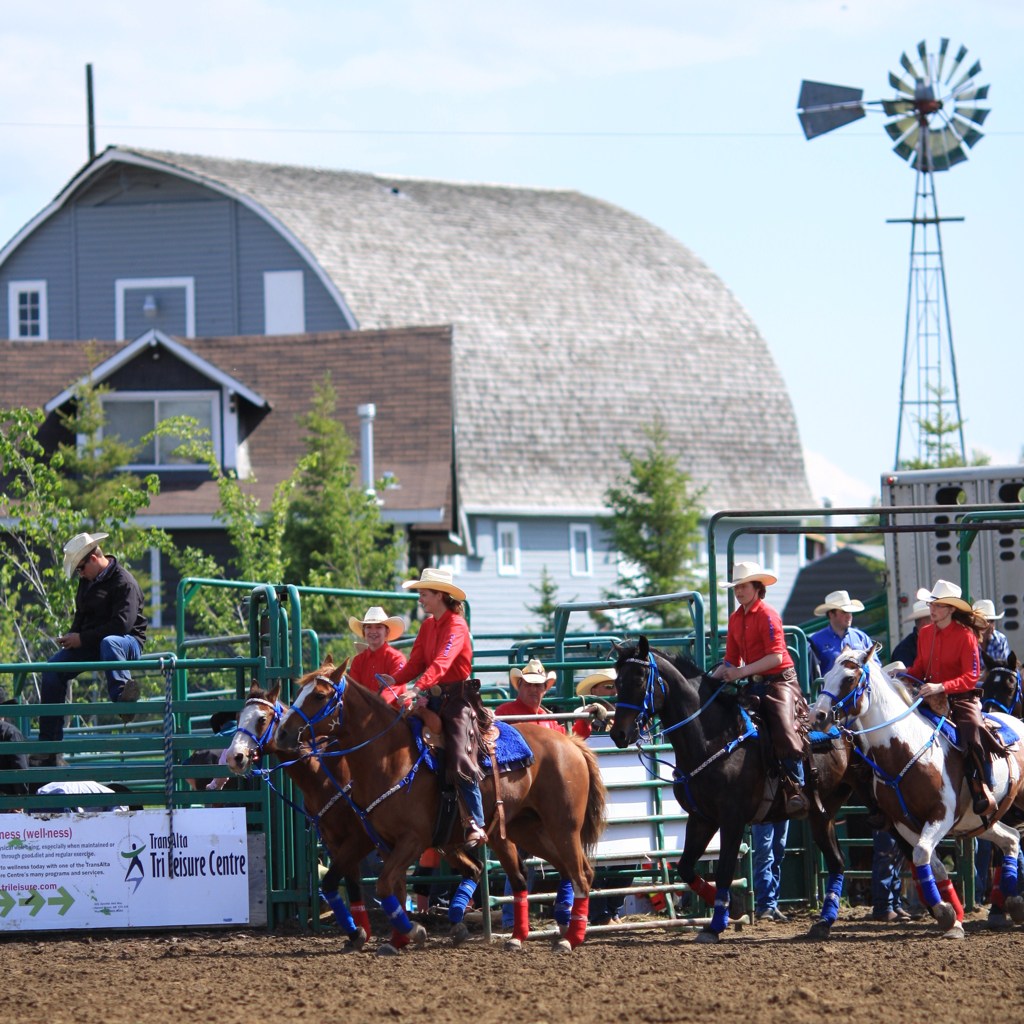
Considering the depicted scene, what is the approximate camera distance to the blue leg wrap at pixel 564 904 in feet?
39.2

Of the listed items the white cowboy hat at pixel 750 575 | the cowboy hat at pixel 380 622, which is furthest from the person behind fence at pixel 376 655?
the white cowboy hat at pixel 750 575

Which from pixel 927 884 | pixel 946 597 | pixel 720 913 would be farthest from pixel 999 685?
pixel 720 913

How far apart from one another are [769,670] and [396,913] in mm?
2959

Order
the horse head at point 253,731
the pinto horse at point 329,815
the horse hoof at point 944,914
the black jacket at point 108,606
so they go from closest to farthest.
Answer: the horse head at point 253,731 < the pinto horse at point 329,815 < the horse hoof at point 944,914 < the black jacket at point 108,606

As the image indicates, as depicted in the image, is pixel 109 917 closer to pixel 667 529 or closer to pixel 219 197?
pixel 667 529

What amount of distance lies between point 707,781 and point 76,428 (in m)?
19.9

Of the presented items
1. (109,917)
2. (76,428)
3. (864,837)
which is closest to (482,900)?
(109,917)

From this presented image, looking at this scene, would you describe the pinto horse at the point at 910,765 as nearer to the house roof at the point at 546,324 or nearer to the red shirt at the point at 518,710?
the red shirt at the point at 518,710

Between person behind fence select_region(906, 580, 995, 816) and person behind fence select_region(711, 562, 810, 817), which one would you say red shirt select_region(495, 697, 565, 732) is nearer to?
person behind fence select_region(711, 562, 810, 817)

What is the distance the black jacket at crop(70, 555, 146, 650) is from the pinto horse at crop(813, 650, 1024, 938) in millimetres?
5269

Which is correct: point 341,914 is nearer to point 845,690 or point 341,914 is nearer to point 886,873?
point 845,690

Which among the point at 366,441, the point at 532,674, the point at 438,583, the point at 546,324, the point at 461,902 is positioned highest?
the point at 546,324

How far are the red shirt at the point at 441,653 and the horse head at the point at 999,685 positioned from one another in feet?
14.4

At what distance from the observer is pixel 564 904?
12000 millimetres
